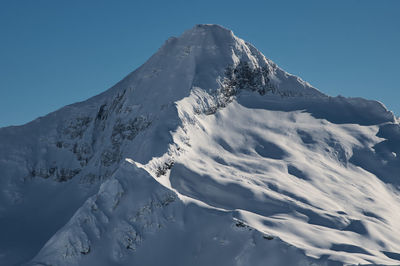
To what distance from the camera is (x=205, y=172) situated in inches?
2131

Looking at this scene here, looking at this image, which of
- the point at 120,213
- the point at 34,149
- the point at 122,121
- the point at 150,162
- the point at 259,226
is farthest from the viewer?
the point at 34,149

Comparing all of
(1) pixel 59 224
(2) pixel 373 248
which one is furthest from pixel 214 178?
(1) pixel 59 224

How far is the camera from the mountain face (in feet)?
148

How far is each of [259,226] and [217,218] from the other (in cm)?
343

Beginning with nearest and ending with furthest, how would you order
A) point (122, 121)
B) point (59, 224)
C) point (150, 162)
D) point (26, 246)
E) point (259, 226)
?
point (259, 226)
point (150, 162)
point (26, 246)
point (59, 224)
point (122, 121)

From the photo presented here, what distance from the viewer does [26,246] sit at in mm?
59875

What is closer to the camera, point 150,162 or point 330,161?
point 150,162

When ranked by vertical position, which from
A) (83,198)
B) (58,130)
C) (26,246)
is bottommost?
(26,246)

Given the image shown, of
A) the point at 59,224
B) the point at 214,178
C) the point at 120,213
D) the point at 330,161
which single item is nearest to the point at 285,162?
the point at 330,161

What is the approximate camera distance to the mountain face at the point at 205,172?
45.2 m

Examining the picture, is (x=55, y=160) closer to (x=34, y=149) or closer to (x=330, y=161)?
(x=34, y=149)

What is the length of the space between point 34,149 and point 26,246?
23.2 metres

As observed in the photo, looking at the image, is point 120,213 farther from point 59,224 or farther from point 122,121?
point 122,121

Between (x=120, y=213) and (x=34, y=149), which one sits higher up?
(x=34, y=149)
